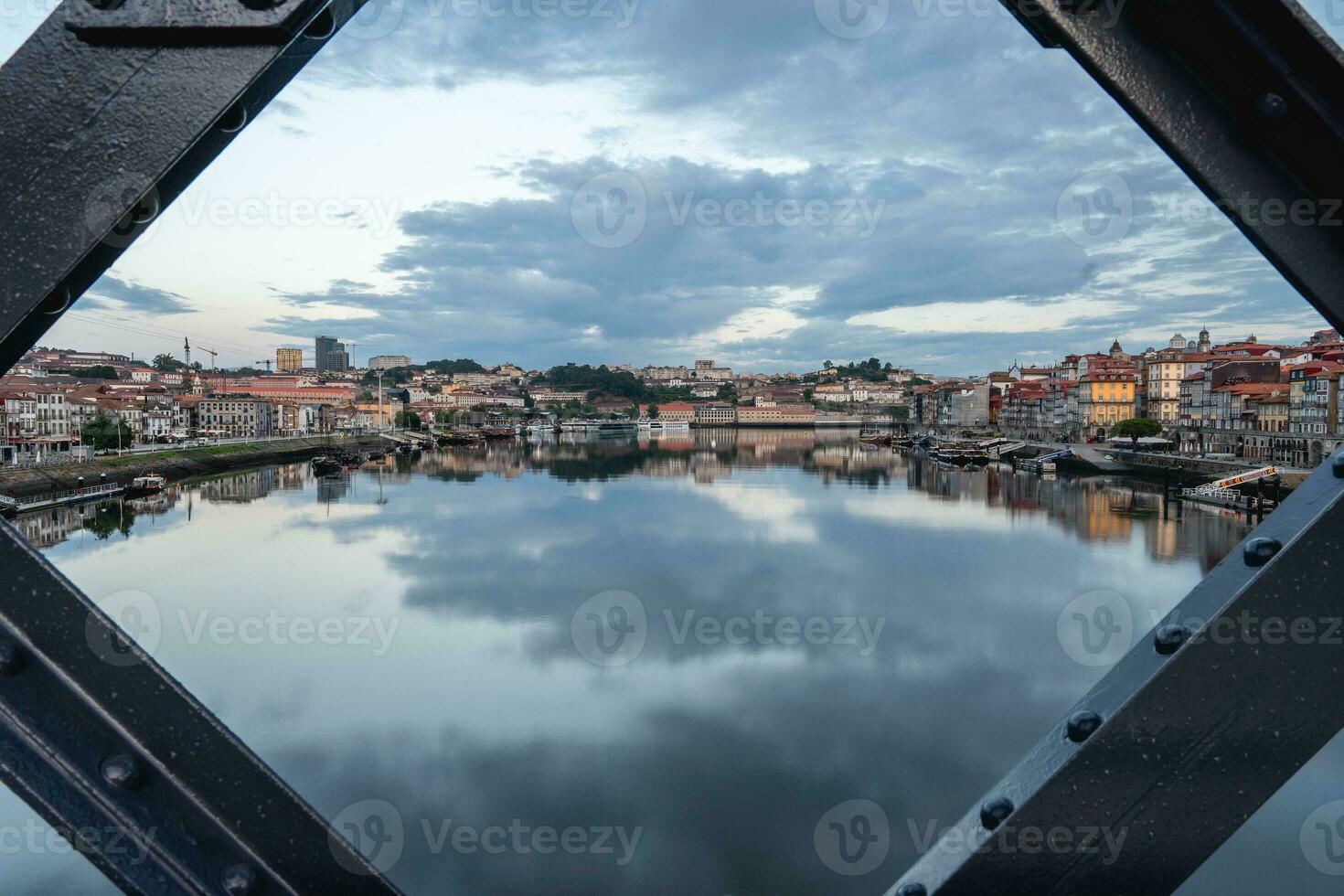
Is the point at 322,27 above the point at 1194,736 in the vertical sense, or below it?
above

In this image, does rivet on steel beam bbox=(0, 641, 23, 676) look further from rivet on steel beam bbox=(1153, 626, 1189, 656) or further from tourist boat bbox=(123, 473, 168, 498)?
tourist boat bbox=(123, 473, 168, 498)

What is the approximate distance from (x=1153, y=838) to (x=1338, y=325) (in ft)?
1.00

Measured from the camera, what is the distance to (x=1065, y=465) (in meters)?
31.9

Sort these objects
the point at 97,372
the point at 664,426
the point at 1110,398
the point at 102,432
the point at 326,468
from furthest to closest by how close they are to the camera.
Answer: the point at 664,426, the point at 97,372, the point at 1110,398, the point at 326,468, the point at 102,432

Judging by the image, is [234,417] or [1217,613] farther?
[234,417]

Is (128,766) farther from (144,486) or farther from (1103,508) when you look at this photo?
(144,486)

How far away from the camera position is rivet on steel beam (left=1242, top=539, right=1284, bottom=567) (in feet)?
1.54

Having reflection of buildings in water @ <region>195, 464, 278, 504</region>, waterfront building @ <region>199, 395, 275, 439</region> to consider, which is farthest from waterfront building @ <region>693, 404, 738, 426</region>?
reflection of buildings in water @ <region>195, 464, 278, 504</region>

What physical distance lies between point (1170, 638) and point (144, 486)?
83.4 feet

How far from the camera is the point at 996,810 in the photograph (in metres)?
0.50

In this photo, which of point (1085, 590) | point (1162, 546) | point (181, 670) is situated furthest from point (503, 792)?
point (1162, 546)

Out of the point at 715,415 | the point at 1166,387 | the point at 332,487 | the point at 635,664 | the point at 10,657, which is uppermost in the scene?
the point at 1166,387

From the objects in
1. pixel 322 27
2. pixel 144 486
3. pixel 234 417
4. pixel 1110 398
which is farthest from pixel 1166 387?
pixel 234 417

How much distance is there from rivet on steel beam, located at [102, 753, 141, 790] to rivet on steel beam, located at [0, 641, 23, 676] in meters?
0.07
